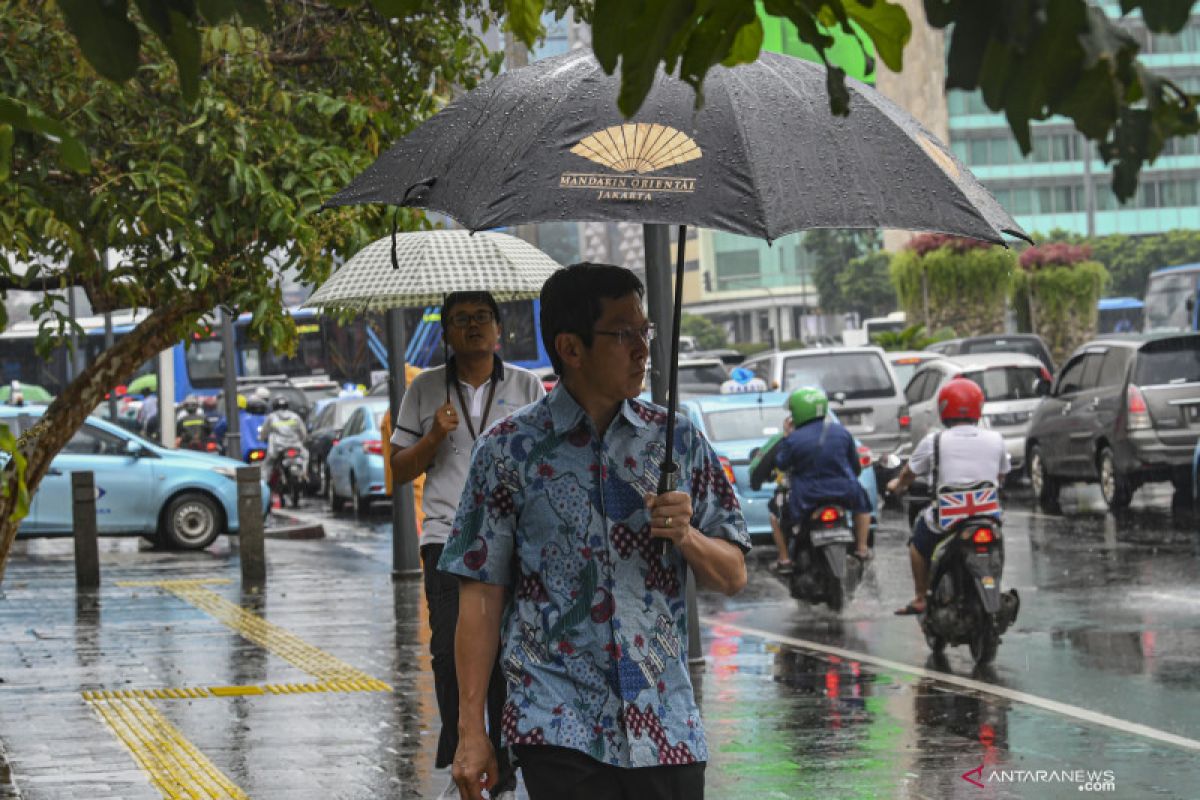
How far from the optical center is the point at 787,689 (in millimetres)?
10125

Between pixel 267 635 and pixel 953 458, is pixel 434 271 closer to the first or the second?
pixel 953 458

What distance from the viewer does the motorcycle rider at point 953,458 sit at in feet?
36.0

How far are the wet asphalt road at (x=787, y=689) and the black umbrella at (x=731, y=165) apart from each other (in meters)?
2.89

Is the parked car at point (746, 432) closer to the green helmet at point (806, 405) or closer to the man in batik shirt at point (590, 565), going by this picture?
the green helmet at point (806, 405)

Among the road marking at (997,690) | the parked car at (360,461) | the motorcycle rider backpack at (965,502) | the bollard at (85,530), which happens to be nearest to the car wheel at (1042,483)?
the parked car at (360,461)

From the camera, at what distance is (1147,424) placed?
67.1 feet

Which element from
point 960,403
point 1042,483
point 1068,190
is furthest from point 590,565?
point 1068,190

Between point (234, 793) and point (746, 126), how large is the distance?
3637mm

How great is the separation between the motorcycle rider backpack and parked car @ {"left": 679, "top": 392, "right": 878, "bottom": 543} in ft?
21.4

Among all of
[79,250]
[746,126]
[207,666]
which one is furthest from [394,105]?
[746,126]

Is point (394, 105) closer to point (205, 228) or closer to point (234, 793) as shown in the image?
point (205, 228)

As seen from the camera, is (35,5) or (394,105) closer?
(35,5)

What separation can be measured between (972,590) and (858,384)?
14.1m

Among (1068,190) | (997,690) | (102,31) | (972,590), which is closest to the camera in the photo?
(102,31)
